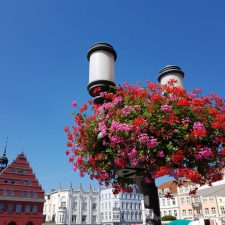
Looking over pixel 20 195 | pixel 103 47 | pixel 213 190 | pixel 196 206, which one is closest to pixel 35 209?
pixel 20 195

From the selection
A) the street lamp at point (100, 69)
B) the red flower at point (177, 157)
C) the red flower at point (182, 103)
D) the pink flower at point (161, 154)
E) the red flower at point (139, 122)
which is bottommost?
the red flower at point (177, 157)

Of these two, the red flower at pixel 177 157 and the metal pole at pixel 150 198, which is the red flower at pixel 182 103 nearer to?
the red flower at pixel 177 157

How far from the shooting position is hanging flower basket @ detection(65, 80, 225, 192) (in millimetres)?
4367

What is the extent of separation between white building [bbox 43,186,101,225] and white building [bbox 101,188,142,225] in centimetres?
313

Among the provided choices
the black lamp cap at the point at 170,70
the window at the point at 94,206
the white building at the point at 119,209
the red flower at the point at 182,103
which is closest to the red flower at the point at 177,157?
the red flower at the point at 182,103

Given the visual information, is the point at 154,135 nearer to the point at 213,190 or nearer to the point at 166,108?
the point at 166,108

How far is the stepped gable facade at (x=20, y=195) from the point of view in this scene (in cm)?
4472

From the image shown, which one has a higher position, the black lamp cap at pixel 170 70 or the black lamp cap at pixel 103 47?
the black lamp cap at pixel 103 47

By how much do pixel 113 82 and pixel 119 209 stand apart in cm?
8418

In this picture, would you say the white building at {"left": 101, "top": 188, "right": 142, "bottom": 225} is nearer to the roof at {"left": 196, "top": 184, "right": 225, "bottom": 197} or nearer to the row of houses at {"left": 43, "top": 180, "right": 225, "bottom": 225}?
the row of houses at {"left": 43, "top": 180, "right": 225, "bottom": 225}

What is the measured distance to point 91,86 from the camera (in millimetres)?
5332

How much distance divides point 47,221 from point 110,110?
86908mm

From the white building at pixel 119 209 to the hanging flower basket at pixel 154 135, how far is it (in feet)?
261

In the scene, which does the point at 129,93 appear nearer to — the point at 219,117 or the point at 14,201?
the point at 219,117
